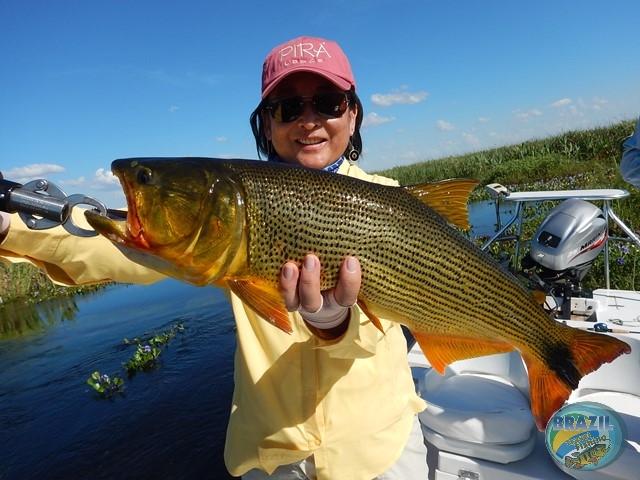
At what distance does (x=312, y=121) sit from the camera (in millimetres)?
2629

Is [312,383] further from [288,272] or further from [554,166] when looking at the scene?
[554,166]

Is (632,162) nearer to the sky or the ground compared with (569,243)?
nearer to the sky

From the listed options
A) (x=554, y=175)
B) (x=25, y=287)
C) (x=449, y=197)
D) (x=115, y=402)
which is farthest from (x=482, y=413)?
(x=554, y=175)

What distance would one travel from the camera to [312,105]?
2.67m

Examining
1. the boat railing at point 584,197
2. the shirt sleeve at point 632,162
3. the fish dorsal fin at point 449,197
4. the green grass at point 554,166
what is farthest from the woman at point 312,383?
the green grass at point 554,166

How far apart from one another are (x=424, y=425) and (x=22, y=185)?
363 cm

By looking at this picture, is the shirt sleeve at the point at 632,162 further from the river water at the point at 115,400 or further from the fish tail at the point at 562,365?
the river water at the point at 115,400

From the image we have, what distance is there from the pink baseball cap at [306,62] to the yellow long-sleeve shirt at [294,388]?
1469 millimetres

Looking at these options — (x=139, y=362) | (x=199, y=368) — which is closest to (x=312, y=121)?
(x=199, y=368)

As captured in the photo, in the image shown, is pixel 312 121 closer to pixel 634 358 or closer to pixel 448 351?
pixel 448 351

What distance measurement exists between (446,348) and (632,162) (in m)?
3.62

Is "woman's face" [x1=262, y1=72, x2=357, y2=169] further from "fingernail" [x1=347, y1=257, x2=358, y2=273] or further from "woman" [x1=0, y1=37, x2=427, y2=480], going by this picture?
"fingernail" [x1=347, y1=257, x2=358, y2=273]

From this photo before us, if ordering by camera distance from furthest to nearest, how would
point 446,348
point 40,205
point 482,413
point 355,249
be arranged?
point 482,413 < point 446,348 < point 355,249 < point 40,205

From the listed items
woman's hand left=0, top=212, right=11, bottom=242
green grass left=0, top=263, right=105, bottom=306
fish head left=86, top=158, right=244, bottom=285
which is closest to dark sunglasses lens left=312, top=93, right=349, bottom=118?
fish head left=86, top=158, right=244, bottom=285
